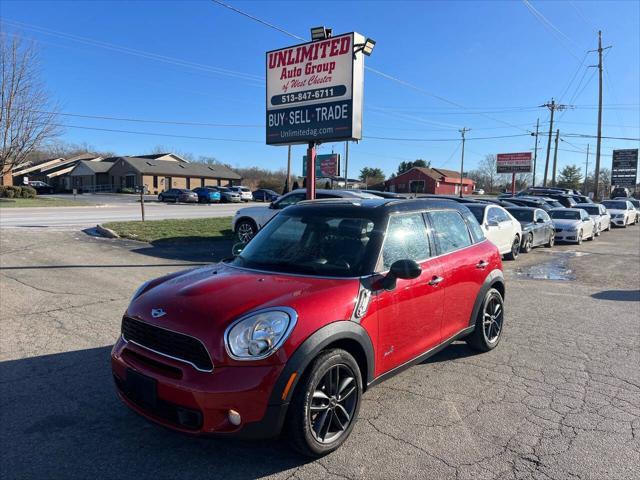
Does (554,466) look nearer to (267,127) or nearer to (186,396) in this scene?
(186,396)

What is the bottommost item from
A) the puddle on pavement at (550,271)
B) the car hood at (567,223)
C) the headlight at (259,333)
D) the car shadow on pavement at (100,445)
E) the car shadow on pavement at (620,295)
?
the puddle on pavement at (550,271)

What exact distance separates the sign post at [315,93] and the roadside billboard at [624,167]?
63.8m

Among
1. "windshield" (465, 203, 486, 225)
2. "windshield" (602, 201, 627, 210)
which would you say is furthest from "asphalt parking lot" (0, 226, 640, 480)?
"windshield" (602, 201, 627, 210)

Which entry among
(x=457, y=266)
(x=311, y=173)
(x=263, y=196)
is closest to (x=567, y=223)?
(x=311, y=173)

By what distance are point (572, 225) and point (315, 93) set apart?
11954mm

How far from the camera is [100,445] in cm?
322

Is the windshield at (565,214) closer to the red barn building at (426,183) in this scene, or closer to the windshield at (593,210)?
the windshield at (593,210)

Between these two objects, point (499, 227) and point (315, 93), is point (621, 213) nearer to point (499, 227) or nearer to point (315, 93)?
point (499, 227)

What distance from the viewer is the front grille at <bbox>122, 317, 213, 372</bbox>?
9.41 feet

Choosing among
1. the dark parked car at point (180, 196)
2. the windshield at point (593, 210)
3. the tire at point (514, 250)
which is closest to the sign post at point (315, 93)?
the tire at point (514, 250)

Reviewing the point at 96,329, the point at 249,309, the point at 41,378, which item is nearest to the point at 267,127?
the point at 96,329

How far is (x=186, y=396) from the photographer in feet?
9.19

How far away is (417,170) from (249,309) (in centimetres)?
8000

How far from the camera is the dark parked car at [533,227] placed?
49.2 ft
